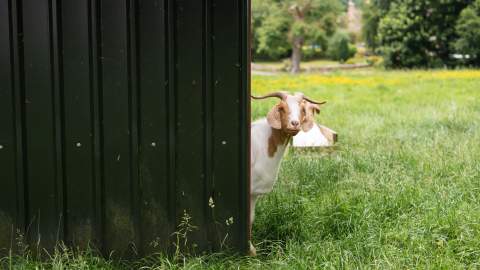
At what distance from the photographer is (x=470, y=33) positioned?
105ft

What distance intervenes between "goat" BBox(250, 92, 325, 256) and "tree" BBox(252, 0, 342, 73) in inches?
1367

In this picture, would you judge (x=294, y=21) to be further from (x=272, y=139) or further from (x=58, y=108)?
(x=58, y=108)

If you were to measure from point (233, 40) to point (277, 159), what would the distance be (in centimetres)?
117

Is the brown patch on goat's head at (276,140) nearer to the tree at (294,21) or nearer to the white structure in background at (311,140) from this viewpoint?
the white structure in background at (311,140)

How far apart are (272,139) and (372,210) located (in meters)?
1.16

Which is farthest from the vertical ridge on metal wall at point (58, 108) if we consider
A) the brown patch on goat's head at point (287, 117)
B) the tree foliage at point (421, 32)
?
the tree foliage at point (421, 32)

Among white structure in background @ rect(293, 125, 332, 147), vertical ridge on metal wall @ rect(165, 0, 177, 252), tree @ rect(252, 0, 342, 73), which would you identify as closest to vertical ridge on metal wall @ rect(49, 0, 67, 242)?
vertical ridge on metal wall @ rect(165, 0, 177, 252)

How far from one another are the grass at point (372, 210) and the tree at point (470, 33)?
22.5 metres

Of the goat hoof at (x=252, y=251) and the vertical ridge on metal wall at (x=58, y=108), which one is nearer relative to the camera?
the vertical ridge on metal wall at (x=58, y=108)

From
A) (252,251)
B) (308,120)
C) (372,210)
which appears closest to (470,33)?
(372,210)

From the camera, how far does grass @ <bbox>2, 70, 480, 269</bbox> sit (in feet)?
15.7

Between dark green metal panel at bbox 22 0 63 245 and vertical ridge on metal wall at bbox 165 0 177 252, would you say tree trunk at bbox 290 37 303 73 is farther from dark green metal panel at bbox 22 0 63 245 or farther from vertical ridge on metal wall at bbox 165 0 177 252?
dark green metal panel at bbox 22 0 63 245

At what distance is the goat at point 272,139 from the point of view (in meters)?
5.28

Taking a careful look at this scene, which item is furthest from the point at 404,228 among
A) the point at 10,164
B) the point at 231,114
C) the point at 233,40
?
the point at 10,164
